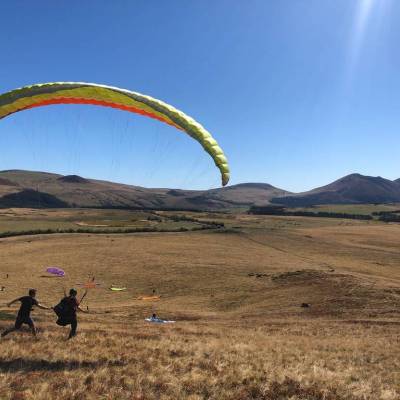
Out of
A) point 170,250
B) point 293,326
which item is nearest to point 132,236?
point 170,250

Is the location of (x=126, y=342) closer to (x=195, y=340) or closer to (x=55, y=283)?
(x=195, y=340)

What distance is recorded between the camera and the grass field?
1141cm

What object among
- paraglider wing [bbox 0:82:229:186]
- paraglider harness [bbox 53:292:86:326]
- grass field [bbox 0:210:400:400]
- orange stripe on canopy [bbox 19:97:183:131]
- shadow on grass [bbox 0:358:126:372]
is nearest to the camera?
grass field [bbox 0:210:400:400]

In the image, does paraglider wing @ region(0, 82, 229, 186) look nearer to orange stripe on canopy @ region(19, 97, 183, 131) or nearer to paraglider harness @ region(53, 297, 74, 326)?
orange stripe on canopy @ region(19, 97, 183, 131)

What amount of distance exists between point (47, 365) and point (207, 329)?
1092cm

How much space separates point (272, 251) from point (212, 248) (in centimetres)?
995

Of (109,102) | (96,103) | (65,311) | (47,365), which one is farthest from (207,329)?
(96,103)

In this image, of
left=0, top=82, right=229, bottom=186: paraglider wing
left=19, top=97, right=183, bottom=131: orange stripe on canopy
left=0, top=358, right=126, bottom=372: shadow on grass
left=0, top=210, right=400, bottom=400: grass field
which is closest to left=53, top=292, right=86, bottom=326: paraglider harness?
left=0, top=210, right=400, bottom=400: grass field

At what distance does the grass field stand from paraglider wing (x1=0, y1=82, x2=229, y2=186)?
6.72 metres

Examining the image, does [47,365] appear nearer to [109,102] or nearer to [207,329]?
[109,102]

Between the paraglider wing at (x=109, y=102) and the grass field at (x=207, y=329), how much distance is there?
6.72 m

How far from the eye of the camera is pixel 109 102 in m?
17.6

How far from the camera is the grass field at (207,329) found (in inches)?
449

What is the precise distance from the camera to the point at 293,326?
80.6 ft
